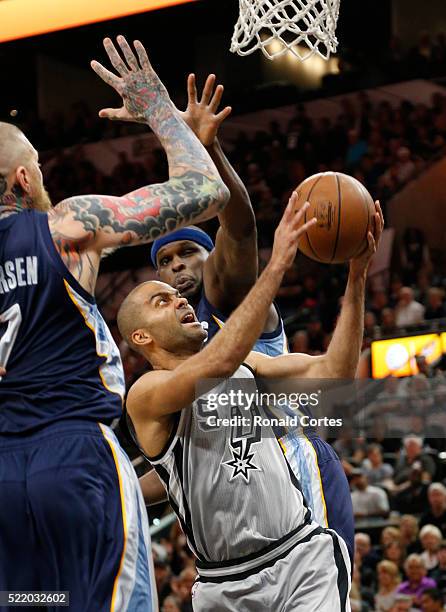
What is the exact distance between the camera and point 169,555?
9.49 meters

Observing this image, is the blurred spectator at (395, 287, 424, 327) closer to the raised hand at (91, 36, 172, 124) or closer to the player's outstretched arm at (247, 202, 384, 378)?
the player's outstretched arm at (247, 202, 384, 378)

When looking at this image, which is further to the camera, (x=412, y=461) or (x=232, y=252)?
(x=412, y=461)

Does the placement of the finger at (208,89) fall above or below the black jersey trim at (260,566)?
above

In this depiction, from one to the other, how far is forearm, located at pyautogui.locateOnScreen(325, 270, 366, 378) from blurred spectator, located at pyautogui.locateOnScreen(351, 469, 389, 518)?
197 inches

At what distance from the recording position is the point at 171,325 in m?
3.79

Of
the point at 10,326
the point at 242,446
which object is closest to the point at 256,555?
the point at 242,446

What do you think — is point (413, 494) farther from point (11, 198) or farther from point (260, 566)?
point (11, 198)

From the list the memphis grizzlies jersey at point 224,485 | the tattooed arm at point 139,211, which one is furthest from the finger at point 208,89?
the memphis grizzlies jersey at point 224,485

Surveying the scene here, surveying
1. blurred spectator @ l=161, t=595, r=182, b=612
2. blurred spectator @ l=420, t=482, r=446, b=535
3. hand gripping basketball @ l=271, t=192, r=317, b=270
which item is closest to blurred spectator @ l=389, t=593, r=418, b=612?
blurred spectator @ l=420, t=482, r=446, b=535

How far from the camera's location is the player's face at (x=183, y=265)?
484 centimetres

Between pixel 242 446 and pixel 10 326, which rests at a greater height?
pixel 10 326

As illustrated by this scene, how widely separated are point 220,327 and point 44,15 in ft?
14.3

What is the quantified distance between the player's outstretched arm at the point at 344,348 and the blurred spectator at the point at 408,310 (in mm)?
6636

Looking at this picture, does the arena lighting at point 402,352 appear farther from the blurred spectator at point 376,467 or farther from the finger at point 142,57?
the finger at point 142,57
